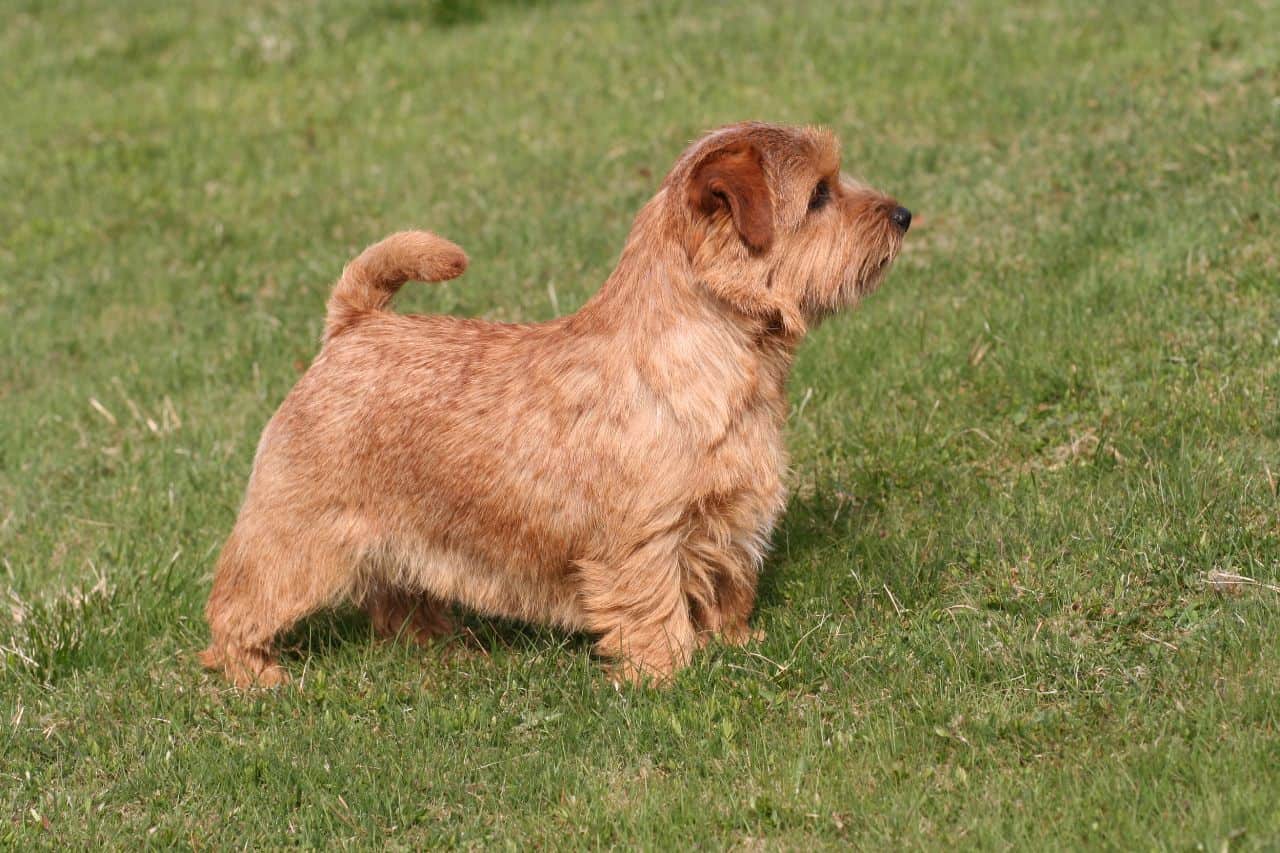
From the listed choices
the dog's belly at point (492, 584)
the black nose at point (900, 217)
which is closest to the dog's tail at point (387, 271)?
the dog's belly at point (492, 584)

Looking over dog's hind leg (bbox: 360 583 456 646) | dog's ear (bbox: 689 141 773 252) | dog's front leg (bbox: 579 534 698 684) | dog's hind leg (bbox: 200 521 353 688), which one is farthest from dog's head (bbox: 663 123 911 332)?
dog's hind leg (bbox: 360 583 456 646)

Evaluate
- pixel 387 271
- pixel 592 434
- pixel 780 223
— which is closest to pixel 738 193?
pixel 780 223

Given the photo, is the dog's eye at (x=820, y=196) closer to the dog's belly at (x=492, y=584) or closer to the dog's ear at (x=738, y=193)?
the dog's ear at (x=738, y=193)

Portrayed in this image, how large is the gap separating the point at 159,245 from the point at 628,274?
5282 mm

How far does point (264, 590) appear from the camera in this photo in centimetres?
489

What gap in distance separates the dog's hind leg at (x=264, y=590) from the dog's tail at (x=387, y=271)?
730 mm

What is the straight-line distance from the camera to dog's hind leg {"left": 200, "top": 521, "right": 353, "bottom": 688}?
484 cm

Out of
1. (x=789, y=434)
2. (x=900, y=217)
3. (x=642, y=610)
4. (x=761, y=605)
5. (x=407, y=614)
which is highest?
(x=900, y=217)

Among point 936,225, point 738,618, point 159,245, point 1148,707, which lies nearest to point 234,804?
point 738,618

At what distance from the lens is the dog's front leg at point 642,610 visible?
14.4ft

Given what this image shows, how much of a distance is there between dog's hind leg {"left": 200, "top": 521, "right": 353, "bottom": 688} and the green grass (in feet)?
0.54

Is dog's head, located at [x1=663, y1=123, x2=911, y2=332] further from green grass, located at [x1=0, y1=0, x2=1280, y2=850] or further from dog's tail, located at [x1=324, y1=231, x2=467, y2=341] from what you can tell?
green grass, located at [x1=0, y1=0, x2=1280, y2=850]

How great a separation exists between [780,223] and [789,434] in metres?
1.80

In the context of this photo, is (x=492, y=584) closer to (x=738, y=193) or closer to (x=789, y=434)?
(x=738, y=193)
